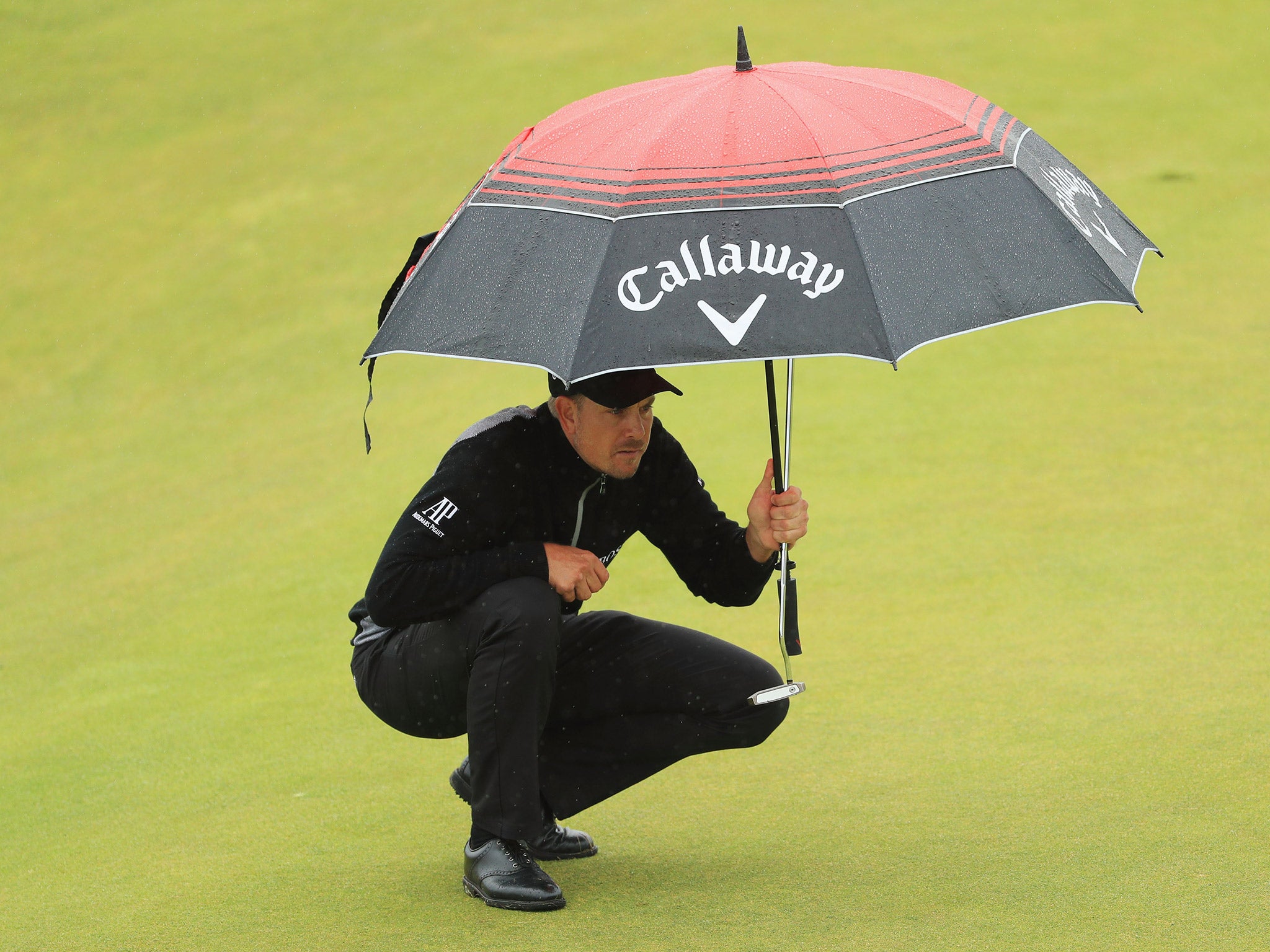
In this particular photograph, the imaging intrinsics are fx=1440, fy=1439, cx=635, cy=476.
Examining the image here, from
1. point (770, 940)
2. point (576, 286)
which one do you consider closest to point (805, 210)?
point (576, 286)

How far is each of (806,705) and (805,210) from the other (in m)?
1.76

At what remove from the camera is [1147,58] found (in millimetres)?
9352

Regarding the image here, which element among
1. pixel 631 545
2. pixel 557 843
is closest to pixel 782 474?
pixel 557 843

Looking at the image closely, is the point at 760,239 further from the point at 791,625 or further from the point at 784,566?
the point at 791,625

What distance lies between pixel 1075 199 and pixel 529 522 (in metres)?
1.06

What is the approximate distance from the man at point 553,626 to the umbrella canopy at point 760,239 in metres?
0.33

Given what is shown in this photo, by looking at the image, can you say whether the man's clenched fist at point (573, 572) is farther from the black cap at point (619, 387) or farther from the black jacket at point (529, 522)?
the black cap at point (619, 387)

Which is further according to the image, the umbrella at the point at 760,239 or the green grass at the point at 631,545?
the green grass at the point at 631,545

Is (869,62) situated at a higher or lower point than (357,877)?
higher

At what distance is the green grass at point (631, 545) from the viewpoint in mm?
2539

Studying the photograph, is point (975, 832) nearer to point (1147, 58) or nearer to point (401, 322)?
point (401, 322)

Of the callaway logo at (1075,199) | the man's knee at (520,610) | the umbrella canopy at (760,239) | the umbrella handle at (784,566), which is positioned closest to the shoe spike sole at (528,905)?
the man's knee at (520,610)

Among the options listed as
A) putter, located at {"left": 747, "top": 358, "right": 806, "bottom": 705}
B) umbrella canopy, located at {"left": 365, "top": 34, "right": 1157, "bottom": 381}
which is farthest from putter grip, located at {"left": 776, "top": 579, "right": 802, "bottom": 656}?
umbrella canopy, located at {"left": 365, "top": 34, "right": 1157, "bottom": 381}

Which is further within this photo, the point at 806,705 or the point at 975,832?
the point at 806,705
